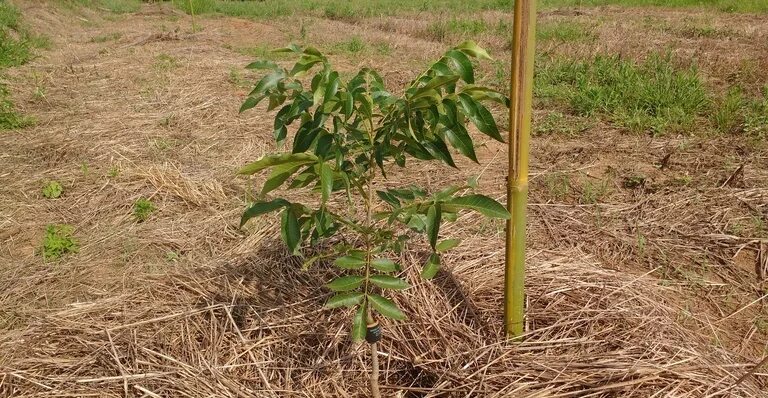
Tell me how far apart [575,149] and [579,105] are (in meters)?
1.00

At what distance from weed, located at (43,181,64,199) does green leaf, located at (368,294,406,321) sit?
2.96 metres

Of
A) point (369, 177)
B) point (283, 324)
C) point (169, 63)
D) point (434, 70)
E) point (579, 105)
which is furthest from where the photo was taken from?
point (169, 63)

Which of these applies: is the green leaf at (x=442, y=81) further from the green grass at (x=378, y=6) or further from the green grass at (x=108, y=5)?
the green grass at (x=108, y=5)

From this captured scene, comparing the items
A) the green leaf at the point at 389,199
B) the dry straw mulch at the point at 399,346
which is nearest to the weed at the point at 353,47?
the dry straw mulch at the point at 399,346

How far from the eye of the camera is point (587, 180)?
11.3 ft

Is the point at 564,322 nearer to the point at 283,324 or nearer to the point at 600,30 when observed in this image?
the point at 283,324

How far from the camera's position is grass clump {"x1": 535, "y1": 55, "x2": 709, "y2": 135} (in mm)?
4277

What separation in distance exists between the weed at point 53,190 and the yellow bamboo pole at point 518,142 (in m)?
3.11

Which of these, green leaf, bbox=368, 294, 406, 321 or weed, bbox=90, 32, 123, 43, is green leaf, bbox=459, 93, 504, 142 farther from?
weed, bbox=90, 32, 123, 43

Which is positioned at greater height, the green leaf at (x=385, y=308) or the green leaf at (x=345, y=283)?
the green leaf at (x=345, y=283)

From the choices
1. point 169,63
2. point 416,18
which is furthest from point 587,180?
point 416,18

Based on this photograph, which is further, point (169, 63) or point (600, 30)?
point (600, 30)

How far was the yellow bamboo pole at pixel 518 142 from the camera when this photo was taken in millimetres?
1327

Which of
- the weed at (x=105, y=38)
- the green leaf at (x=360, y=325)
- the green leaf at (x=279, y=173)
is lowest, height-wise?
the green leaf at (x=360, y=325)
